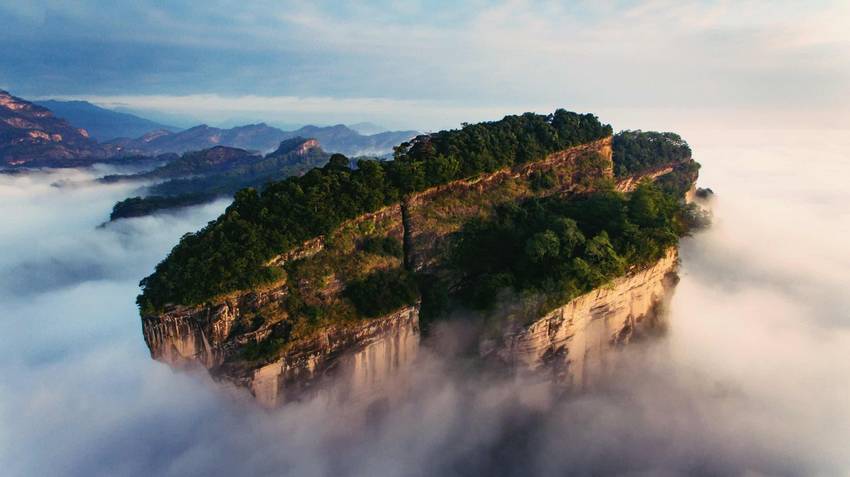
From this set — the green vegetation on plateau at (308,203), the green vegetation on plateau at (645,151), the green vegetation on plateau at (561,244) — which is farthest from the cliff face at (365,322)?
the green vegetation on plateau at (645,151)

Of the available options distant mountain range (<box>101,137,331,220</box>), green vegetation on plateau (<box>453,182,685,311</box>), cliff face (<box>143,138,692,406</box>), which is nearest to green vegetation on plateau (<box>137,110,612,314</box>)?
cliff face (<box>143,138,692,406</box>)

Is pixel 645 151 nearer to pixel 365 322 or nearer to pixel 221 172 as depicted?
pixel 365 322

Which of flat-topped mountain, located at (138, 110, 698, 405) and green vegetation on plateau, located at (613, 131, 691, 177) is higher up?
green vegetation on plateau, located at (613, 131, 691, 177)

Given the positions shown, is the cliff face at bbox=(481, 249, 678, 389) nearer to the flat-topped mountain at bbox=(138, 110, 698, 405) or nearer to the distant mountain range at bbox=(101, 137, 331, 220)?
the flat-topped mountain at bbox=(138, 110, 698, 405)

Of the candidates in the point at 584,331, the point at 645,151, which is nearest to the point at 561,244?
the point at 584,331

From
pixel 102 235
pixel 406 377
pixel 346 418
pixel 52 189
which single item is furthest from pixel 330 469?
pixel 52 189

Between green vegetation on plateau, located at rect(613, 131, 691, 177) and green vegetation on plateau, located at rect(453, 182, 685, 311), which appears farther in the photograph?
green vegetation on plateau, located at rect(613, 131, 691, 177)
